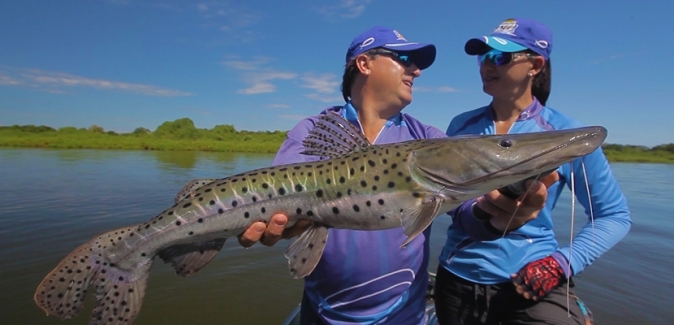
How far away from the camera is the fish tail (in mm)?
2611

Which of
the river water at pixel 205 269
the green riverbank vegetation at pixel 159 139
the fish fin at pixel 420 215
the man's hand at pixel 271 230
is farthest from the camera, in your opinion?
the green riverbank vegetation at pixel 159 139

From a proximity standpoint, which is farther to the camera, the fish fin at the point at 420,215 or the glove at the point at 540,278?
the glove at the point at 540,278

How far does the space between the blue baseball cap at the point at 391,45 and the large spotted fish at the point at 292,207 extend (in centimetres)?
98

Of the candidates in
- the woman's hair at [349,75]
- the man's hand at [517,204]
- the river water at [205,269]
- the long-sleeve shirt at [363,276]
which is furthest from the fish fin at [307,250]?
the river water at [205,269]

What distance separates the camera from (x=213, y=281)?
768 centimetres

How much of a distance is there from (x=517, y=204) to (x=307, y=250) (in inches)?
55.2

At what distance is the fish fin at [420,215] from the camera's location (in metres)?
2.27

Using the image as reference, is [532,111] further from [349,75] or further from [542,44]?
[349,75]

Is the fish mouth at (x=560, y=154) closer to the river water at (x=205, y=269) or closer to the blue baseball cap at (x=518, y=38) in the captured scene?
the blue baseball cap at (x=518, y=38)

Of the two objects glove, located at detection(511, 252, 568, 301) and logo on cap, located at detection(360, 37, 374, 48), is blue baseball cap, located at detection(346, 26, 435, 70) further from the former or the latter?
glove, located at detection(511, 252, 568, 301)

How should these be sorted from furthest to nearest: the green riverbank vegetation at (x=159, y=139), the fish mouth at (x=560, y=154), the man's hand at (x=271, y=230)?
1. the green riverbank vegetation at (x=159, y=139)
2. the man's hand at (x=271, y=230)
3. the fish mouth at (x=560, y=154)

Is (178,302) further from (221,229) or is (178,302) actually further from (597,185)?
(597,185)

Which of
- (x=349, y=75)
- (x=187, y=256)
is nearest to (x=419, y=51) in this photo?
(x=349, y=75)

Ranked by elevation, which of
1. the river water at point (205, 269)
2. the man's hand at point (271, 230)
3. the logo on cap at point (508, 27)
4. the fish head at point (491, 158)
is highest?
the logo on cap at point (508, 27)
